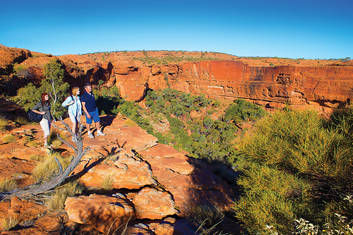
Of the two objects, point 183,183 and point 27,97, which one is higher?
point 27,97

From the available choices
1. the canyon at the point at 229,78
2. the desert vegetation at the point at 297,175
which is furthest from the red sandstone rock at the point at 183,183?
the canyon at the point at 229,78

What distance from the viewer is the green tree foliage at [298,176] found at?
2.72 m

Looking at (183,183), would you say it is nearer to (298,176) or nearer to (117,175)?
(117,175)

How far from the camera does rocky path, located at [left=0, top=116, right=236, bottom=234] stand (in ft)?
5.75

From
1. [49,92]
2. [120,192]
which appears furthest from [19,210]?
[49,92]

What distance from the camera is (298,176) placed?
3.53m

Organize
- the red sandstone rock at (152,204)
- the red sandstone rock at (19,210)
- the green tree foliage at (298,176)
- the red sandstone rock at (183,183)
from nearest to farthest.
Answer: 1. the red sandstone rock at (19,210)
2. the red sandstone rock at (152,204)
3. the green tree foliage at (298,176)
4. the red sandstone rock at (183,183)

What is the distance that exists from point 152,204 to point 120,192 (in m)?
0.59

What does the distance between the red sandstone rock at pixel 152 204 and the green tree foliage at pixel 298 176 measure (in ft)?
4.36

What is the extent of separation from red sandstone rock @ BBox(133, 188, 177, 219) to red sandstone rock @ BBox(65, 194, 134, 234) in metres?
0.31

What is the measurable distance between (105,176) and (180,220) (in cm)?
147

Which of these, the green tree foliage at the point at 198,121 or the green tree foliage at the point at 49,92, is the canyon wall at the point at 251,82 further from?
the green tree foliage at the point at 49,92

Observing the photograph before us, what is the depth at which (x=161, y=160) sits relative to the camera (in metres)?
4.54

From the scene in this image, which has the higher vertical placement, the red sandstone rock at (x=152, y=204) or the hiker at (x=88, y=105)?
the hiker at (x=88, y=105)
